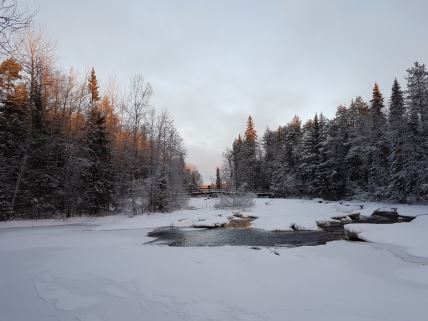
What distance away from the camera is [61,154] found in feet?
76.5

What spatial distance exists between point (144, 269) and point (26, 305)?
2902 mm

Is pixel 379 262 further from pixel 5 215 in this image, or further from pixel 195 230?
pixel 5 215

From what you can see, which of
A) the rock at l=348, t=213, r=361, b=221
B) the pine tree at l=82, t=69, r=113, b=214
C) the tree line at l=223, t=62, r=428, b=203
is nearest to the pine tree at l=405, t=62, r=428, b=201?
the tree line at l=223, t=62, r=428, b=203

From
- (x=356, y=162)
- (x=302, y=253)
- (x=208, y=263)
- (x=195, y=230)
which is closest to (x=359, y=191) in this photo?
(x=356, y=162)

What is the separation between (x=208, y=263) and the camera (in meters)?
8.35

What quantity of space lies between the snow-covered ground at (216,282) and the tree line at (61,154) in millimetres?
11431

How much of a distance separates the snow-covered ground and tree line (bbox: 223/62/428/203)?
2054cm

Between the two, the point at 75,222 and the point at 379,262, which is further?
the point at 75,222

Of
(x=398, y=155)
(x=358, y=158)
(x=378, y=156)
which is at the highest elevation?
(x=358, y=158)

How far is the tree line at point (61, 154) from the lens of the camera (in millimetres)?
20609

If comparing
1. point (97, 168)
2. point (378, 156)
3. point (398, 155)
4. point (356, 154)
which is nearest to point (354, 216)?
point (398, 155)

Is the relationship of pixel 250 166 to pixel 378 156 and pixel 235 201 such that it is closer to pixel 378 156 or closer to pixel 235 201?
pixel 378 156

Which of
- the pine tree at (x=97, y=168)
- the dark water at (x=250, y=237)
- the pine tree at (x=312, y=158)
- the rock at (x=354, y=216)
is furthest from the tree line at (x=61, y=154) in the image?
the pine tree at (x=312, y=158)

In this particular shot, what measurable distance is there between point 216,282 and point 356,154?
1452 inches
